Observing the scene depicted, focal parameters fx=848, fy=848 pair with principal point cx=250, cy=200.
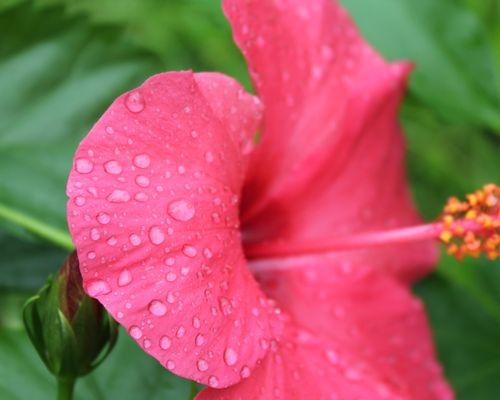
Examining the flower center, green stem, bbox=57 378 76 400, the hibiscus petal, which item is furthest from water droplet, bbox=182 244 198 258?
the flower center

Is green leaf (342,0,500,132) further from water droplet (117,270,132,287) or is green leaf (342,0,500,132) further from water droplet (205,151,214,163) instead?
water droplet (117,270,132,287)

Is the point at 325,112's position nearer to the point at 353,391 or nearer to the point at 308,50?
the point at 308,50

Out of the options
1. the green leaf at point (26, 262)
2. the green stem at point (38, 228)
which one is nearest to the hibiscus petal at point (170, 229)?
the green stem at point (38, 228)

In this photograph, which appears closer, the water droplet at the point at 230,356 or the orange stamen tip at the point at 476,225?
the water droplet at the point at 230,356

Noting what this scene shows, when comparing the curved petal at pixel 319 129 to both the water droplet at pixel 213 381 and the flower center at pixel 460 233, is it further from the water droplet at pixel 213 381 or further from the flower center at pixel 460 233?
the water droplet at pixel 213 381

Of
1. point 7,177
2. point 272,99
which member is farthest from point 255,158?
point 7,177

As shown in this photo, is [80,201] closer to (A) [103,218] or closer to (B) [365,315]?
(A) [103,218]
